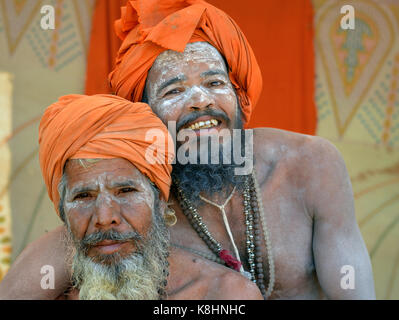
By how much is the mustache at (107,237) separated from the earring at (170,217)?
0.33 metres

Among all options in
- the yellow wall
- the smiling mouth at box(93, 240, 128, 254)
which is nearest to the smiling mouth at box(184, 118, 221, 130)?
the smiling mouth at box(93, 240, 128, 254)

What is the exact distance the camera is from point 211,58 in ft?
12.0

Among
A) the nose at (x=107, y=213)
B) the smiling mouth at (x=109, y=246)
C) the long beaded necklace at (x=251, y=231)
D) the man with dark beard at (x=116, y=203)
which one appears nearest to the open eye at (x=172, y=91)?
the man with dark beard at (x=116, y=203)

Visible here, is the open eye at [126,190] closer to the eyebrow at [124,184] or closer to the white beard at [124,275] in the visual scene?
the eyebrow at [124,184]

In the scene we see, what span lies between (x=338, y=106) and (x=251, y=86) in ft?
5.74

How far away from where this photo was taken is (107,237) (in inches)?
118

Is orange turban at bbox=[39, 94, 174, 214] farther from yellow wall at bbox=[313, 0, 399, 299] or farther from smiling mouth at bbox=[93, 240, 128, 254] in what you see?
yellow wall at bbox=[313, 0, 399, 299]

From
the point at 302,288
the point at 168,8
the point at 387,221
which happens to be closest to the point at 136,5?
the point at 168,8

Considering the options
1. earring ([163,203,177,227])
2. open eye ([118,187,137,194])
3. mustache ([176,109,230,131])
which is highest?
mustache ([176,109,230,131])

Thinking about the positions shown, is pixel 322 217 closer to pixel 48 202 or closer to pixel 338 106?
pixel 338 106

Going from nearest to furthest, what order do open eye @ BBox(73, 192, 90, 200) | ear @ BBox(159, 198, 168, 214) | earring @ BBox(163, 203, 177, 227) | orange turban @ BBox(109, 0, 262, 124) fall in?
open eye @ BBox(73, 192, 90, 200) → ear @ BBox(159, 198, 168, 214) → earring @ BBox(163, 203, 177, 227) → orange turban @ BBox(109, 0, 262, 124)

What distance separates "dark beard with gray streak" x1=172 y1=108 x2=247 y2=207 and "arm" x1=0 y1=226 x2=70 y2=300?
0.66 metres

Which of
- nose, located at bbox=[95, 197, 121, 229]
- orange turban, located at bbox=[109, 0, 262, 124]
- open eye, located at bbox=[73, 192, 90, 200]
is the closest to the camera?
nose, located at bbox=[95, 197, 121, 229]

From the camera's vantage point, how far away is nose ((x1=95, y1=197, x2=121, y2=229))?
2.97 m
